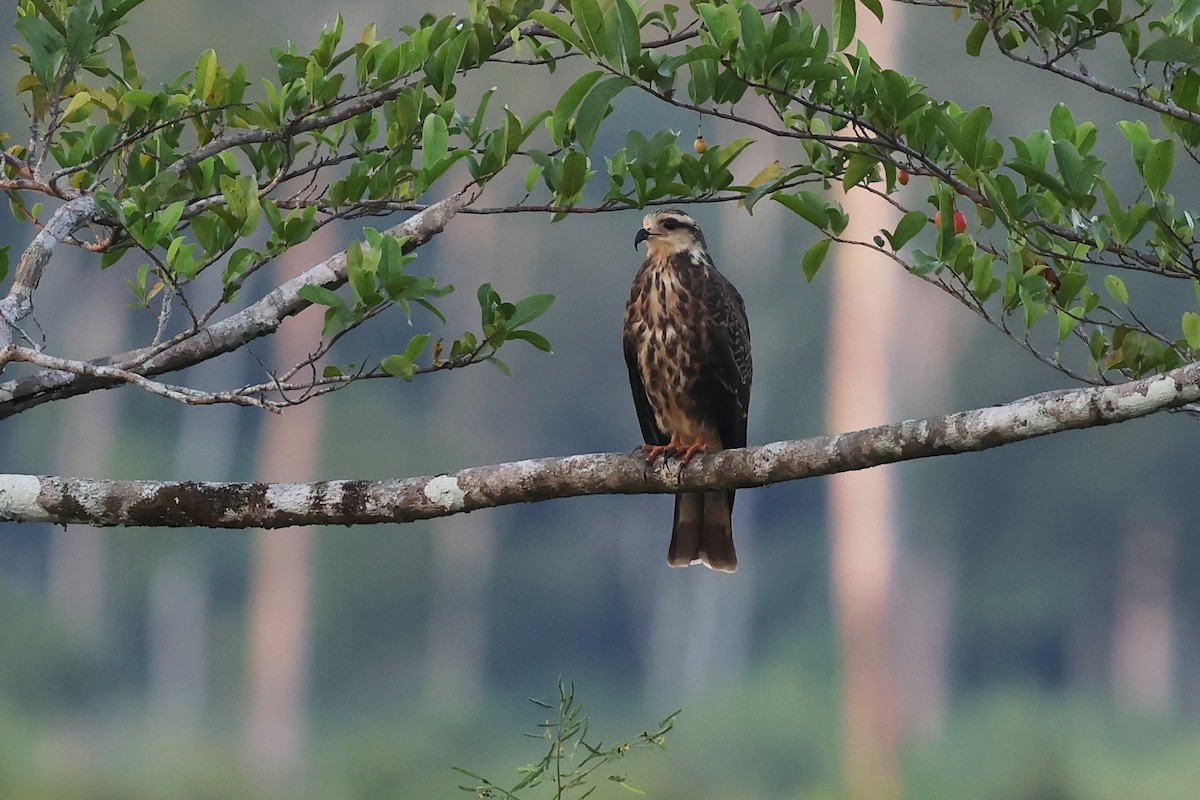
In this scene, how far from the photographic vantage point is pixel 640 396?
3.02 meters

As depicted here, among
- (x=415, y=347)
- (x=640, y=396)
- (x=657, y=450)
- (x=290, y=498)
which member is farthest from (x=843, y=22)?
(x=640, y=396)

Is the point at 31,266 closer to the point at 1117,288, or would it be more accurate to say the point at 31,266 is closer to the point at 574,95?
the point at 574,95

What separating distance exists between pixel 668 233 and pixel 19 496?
1.49m

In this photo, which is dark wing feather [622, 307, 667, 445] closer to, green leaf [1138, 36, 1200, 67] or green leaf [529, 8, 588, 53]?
green leaf [529, 8, 588, 53]

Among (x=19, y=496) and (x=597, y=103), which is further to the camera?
(x=19, y=496)

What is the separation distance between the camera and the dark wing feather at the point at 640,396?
299 centimetres

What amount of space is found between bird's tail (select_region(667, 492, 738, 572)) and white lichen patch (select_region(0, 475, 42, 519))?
4.76 feet

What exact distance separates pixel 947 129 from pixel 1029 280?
0.25 m

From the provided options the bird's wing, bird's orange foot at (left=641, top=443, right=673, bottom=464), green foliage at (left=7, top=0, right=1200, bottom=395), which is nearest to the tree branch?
green foliage at (left=7, top=0, right=1200, bottom=395)

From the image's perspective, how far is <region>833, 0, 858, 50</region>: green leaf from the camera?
194cm

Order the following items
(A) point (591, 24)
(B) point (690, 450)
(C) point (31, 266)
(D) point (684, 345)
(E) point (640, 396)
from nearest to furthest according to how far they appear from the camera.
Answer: (A) point (591, 24)
(C) point (31, 266)
(B) point (690, 450)
(D) point (684, 345)
(E) point (640, 396)

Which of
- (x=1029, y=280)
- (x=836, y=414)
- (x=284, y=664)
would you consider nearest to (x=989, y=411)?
(x=1029, y=280)

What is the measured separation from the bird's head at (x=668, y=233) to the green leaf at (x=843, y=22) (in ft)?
3.59

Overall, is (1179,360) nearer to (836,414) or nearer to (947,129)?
(947,129)
